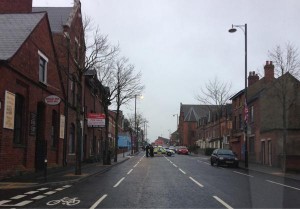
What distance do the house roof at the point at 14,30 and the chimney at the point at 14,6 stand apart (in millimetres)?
4804

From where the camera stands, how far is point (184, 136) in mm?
137250

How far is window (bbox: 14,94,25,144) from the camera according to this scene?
73.1ft

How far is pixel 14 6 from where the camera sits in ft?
100

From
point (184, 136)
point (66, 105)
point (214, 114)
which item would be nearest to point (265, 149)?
point (66, 105)

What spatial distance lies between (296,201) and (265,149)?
91.8 ft

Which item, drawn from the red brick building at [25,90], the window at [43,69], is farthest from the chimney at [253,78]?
the window at [43,69]

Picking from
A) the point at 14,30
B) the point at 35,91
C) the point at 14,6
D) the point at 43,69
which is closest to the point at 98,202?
the point at 35,91

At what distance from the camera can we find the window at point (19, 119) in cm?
2228

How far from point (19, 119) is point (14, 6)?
37.0 feet

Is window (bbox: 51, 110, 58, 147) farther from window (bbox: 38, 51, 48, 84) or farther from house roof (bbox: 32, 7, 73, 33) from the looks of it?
house roof (bbox: 32, 7, 73, 33)

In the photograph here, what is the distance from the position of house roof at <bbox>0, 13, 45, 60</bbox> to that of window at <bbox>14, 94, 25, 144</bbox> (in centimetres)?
259

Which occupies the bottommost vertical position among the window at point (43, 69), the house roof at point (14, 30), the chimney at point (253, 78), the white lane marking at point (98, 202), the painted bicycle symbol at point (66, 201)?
the painted bicycle symbol at point (66, 201)

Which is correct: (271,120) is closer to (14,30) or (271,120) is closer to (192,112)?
(14,30)

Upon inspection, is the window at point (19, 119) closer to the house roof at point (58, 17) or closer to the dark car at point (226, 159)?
the house roof at point (58, 17)
